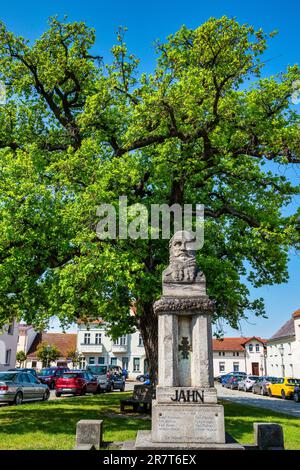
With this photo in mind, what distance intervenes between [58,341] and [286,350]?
121 feet

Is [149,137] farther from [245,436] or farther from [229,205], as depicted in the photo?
[245,436]

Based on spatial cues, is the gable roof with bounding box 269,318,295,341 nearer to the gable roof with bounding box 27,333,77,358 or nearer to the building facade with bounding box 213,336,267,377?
the building facade with bounding box 213,336,267,377

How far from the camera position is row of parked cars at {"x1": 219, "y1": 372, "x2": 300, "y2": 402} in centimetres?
3431

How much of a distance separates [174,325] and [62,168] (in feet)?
29.4

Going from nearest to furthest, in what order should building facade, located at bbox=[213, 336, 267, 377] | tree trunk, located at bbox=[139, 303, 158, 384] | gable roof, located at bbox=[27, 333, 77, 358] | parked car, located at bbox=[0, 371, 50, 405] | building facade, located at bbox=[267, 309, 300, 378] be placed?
tree trunk, located at bbox=[139, 303, 158, 384]
parked car, located at bbox=[0, 371, 50, 405]
building facade, located at bbox=[267, 309, 300, 378]
gable roof, located at bbox=[27, 333, 77, 358]
building facade, located at bbox=[213, 336, 267, 377]

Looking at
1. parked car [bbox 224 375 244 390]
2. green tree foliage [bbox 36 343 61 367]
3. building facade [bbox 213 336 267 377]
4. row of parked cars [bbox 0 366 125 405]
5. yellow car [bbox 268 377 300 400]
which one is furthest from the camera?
building facade [bbox 213 336 267 377]

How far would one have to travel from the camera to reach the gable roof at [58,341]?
2744 inches

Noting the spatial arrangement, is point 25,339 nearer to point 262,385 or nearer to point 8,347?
point 8,347

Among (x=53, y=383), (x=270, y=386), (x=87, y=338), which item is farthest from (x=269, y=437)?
(x=87, y=338)

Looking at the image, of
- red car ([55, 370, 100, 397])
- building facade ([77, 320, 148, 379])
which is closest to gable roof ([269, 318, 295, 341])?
building facade ([77, 320, 148, 379])

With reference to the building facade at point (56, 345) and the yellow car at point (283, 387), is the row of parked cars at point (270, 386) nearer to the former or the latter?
A: the yellow car at point (283, 387)

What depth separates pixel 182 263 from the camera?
10.6 m

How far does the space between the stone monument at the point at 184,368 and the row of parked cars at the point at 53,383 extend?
1389 centimetres

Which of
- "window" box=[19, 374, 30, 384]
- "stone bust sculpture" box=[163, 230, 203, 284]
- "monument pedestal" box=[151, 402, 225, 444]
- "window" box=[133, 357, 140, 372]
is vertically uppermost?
"stone bust sculpture" box=[163, 230, 203, 284]
